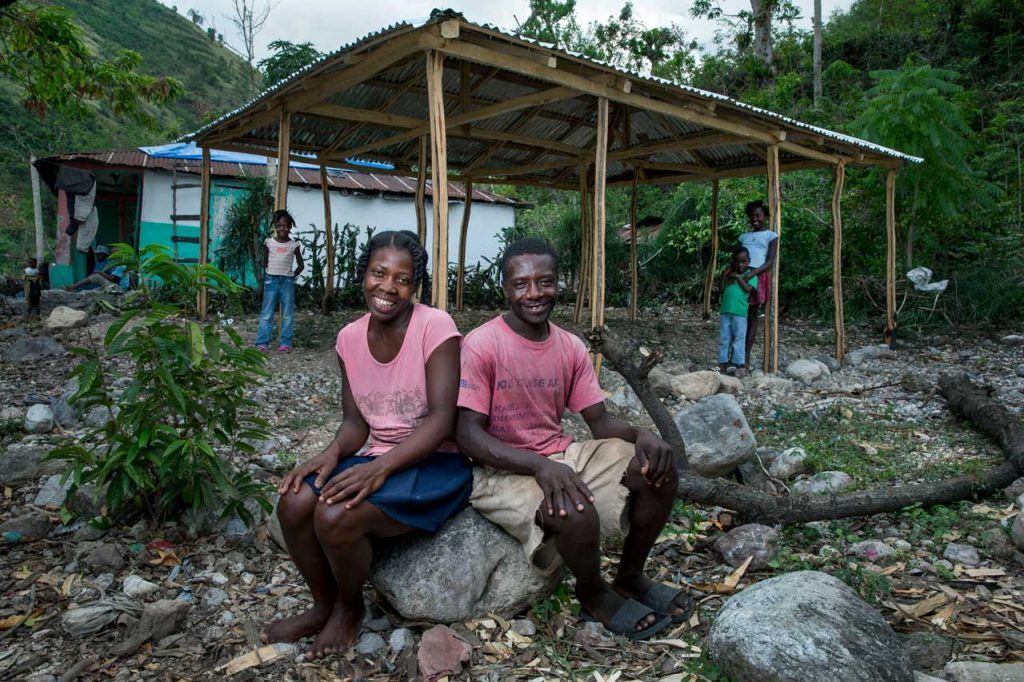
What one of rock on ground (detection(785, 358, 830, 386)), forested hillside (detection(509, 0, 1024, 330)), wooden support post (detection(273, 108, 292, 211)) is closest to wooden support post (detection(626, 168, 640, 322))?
forested hillside (detection(509, 0, 1024, 330))

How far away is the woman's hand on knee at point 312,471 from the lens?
246cm

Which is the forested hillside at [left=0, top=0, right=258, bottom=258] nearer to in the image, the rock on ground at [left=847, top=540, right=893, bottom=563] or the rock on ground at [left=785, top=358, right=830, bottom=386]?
the rock on ground at [left=785, top=358, right=830, bottom=386]

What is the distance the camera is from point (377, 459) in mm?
2459

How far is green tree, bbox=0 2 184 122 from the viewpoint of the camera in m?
6.91

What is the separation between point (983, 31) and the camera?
17.4 meters

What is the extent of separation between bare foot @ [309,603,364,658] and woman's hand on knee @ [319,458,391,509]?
48 cm

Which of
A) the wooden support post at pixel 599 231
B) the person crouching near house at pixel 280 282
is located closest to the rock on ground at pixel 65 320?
the person crouching near house at pixel 280 282

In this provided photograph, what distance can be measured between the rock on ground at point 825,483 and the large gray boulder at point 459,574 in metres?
2.14

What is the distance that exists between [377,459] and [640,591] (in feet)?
3.81

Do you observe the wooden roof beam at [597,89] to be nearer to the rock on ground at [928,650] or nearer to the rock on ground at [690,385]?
the rock on ground at [690,385]

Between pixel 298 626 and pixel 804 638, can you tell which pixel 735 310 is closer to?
pixel 804 638

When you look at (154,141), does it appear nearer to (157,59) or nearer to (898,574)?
(157,59)

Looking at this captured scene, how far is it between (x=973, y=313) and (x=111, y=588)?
1161 cm

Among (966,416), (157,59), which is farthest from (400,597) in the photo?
(157,59)
